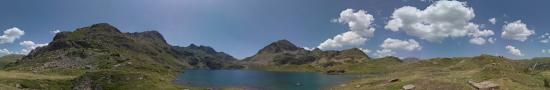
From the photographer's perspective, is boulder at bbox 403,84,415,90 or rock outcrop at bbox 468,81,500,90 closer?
rock outcrop at bbox 468,81,500,90

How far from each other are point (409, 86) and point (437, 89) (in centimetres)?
707

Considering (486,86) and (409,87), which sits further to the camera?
(409,87)

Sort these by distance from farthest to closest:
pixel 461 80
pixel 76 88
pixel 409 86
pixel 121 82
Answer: pixel 121 82 < pixel 76 88 < pixel 461 80 < pixel 409 86

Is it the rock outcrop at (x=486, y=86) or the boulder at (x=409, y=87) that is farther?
the boulder at (x=409, y=87)

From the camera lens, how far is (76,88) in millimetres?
123000

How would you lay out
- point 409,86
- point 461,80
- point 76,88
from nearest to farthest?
point 409,86, point 461,80, point 76,88

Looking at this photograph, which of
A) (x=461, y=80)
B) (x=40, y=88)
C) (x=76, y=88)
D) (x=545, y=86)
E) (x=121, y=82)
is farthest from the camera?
(x=121, y=82)

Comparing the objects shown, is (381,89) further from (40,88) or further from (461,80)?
(40,88)

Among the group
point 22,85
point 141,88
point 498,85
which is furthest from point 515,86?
point 22,85

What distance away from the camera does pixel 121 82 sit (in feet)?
433

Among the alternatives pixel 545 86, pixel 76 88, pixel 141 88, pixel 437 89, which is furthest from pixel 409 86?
pixel 76 88

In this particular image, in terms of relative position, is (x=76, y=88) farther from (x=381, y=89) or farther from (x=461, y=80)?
(x=461, y=80)

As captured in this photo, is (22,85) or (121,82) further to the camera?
(121,82)

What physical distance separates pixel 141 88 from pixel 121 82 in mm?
7023
